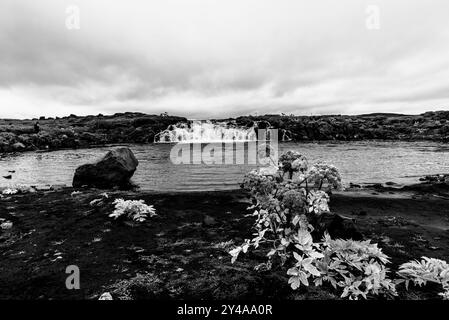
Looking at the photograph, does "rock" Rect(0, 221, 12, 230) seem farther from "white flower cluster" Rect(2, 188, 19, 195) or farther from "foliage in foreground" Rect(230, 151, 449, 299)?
"foliage in foreground" Rect(230, 151, 449, 299)

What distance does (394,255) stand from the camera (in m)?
7.86

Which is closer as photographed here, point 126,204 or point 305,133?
point 126,204

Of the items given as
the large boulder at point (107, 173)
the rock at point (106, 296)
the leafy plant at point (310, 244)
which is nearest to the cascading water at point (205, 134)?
the large boulder at point (107, 173)

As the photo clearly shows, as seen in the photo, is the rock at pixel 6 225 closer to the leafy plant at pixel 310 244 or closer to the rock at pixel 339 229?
the leafy plant at pixel 310 244

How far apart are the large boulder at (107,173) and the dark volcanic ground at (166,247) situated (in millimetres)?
5690

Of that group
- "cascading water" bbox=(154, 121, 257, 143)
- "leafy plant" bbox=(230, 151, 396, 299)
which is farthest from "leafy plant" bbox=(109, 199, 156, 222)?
"cascading water" bbox=(154, 121, 257, 143)

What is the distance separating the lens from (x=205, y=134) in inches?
3875

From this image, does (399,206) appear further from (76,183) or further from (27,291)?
(76,183)

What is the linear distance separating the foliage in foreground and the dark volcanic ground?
40cm

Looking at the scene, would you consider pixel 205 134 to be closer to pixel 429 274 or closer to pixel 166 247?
pixel 166 247

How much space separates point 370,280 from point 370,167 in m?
29.7
